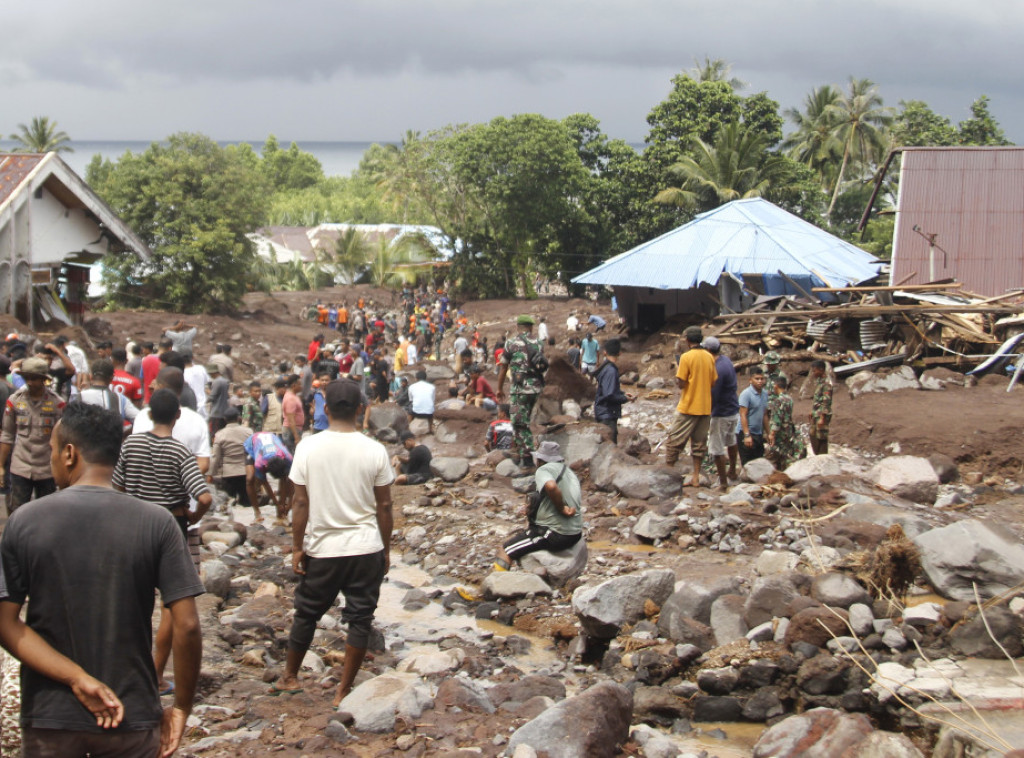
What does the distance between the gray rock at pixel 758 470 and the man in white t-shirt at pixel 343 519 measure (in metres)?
6.06

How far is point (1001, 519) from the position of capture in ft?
30.3

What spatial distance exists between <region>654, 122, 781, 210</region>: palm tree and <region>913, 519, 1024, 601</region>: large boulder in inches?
1069

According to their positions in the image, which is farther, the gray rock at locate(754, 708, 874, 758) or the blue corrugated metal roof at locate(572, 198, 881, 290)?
the blue corrugated metal roof at locate(572, 198, 881, 290)

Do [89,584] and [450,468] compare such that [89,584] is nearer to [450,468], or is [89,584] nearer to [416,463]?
[416,463]

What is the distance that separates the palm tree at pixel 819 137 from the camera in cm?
4697

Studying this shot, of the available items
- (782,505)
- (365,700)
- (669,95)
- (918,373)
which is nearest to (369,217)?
(669,95)

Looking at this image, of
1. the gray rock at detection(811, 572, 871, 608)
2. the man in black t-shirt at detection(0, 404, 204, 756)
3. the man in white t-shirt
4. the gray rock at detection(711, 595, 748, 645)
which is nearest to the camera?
the man in black t-shirt at detection(0, 404, 204, 756)

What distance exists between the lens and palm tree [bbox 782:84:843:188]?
154ft

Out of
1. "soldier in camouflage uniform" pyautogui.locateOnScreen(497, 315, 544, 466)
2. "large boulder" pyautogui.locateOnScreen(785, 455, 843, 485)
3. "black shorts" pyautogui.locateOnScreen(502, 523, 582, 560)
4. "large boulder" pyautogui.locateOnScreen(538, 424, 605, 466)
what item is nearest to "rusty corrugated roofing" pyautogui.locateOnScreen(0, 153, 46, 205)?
"soldier in camouflage uniform" pyautogui.locateOnScreen(497, 315, 544, 466)

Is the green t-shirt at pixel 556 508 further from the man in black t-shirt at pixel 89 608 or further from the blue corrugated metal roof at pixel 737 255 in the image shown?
the blue corrugated metal roof at pixel 737 255

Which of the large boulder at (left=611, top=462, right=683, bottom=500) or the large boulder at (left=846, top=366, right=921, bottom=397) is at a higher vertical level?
the large boulder at (left=846, top=366, right=921, bottom=397)

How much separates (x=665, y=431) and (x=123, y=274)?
2215 cm

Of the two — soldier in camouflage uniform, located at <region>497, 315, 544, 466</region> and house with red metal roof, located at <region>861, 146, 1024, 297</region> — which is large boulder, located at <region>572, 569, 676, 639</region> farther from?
house with red metal roof, located at <region>861, 146, 1024, 297</region>

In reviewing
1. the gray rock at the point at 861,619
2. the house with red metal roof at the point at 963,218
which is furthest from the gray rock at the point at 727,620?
the house with red metal roof at the point at 963,218
